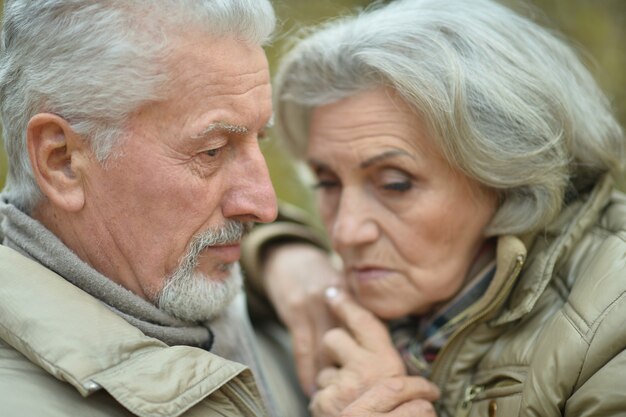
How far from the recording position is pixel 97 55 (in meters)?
2.20

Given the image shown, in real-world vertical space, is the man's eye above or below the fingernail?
above

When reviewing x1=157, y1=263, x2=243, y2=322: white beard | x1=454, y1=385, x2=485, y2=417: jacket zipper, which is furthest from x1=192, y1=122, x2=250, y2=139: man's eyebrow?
x1=454, y1=385, x2=485, y2=417: jacket zipper

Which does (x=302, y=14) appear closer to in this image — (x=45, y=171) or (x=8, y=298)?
(x=45, y=171)

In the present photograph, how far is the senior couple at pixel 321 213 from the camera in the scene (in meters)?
2.14

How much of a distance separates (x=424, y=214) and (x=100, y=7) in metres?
1.40

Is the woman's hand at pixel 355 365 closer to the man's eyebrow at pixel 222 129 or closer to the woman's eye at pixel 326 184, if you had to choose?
the woman's eye at pixel 326 184

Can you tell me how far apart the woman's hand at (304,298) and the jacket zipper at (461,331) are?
502mm

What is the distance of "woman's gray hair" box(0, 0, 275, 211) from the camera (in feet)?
7.20

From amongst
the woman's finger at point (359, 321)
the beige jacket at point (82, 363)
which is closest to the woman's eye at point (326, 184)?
the woman's finger at point (359, 321)

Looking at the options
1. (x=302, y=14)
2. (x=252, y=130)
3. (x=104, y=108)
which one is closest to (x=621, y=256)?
(x=252, y=130)

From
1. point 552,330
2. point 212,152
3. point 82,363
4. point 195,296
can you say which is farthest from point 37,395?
point 552,330

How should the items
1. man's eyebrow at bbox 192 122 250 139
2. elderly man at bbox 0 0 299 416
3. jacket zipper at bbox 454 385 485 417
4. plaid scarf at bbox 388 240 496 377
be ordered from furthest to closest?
plaid scarf at bbox 388 240 496 377
jacket zipper at bbox 454 385 485 417
man's eyebrow at bbox 192 122 250 139
elderly man at bbox 0 0 299 416

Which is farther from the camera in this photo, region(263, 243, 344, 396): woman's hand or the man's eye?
region(263, 243, 344, 396): woman's hand

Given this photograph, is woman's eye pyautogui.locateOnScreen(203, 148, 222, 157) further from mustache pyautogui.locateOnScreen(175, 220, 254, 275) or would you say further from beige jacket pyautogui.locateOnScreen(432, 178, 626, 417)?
beige jacket pyautogui.locateOnScreen(432, 178, 626, 417)
